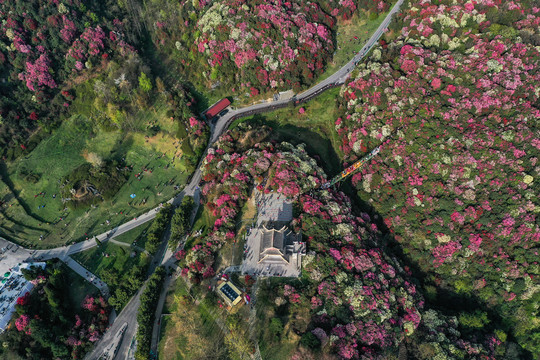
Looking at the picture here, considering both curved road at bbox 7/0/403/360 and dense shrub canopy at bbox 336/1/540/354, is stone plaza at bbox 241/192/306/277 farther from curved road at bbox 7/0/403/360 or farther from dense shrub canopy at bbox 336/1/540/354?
dense shrub canopy at bbox 336/1/540/354

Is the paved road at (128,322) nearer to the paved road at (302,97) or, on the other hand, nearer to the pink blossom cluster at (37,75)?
the paved road at (302,97)

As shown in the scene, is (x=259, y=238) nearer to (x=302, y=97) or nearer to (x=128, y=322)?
(x=128, y=322)

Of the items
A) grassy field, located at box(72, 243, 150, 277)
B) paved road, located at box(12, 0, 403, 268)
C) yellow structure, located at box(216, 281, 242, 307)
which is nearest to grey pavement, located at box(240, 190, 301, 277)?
yellow structure, located at box(216, 281, 242, 307)

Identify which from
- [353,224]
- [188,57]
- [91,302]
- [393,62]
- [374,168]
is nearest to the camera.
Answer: [91,302]

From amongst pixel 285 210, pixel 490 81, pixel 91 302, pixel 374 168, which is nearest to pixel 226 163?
pixel 285 210

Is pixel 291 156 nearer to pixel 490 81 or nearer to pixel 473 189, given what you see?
pixel 473 189

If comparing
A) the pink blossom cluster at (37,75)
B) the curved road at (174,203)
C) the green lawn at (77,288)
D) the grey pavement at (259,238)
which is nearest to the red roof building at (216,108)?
the curved road at (174,203)
